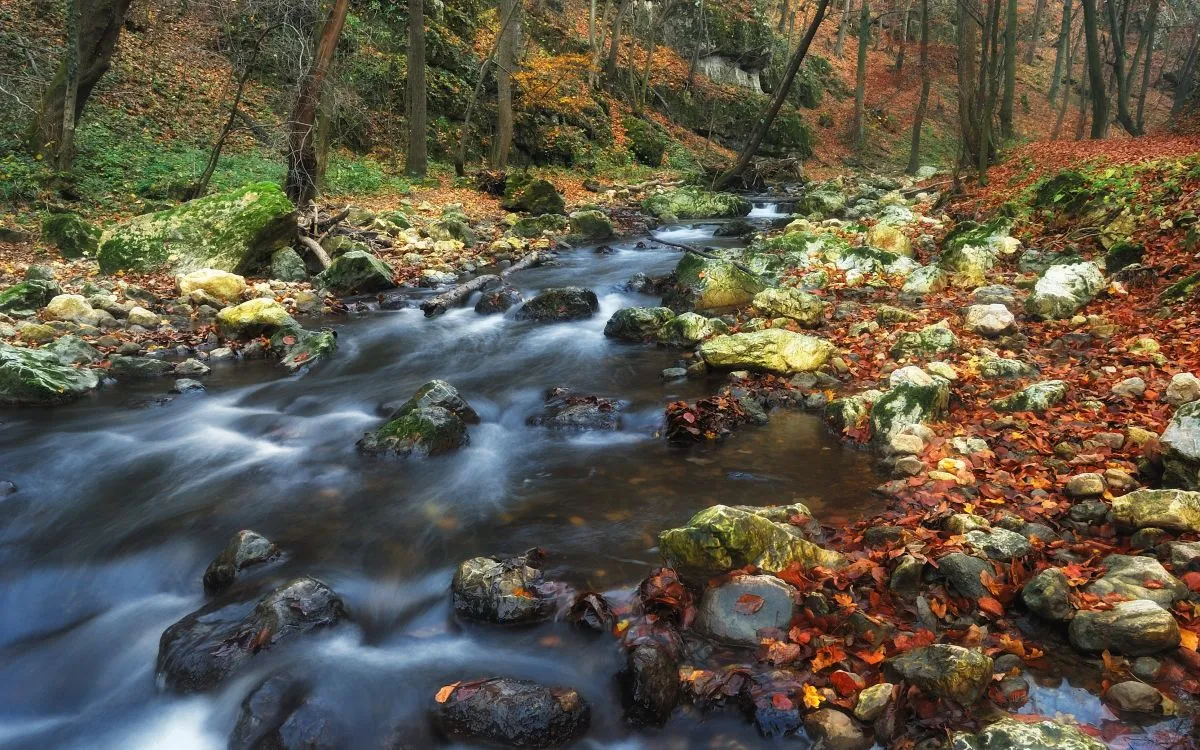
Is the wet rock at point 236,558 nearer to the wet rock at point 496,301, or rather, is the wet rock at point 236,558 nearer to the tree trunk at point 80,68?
the wet rock at point 496,301

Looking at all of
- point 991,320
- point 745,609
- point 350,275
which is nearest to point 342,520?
point 745,609

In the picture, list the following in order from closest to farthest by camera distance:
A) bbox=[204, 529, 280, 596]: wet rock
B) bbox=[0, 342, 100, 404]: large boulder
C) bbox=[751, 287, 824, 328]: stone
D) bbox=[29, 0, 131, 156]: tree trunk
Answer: bbox=[204, 529, 280, 596]: wet rock
bbox=[0, 342, 100, 404]: large boulder
bbox=[751, 287, 824, 328]: stone
bbox=[29, 0, 131, 156]: tree trunk

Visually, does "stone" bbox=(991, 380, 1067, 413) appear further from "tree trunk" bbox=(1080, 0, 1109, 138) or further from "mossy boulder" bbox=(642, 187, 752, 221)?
"tree trunk" bbox=(1080, 0, 1109, 138)

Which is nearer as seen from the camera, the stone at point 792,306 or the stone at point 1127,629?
the stone at point 1127,629

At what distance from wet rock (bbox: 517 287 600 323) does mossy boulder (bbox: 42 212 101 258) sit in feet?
22.1

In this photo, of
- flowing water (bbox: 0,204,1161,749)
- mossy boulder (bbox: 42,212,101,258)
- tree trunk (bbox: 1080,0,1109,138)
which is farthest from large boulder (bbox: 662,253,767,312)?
tree trunk (bbox: 1080,0,1109,138)

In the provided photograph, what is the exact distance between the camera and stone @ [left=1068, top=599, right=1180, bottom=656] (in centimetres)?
327

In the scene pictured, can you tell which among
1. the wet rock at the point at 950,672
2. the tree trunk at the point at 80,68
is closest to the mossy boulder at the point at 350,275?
the tree trunk at the point at 80,68

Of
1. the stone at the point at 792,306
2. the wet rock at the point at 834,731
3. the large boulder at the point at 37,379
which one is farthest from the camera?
the stone at the point at 792,306

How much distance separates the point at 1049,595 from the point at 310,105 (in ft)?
43.8

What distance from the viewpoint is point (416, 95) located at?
18.4m

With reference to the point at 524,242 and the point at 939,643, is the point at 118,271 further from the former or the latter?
the point at 939,643

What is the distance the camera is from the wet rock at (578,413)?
23.1 ft

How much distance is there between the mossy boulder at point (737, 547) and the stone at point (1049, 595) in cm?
97
